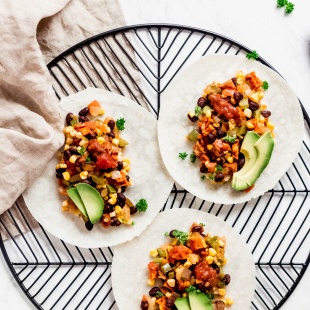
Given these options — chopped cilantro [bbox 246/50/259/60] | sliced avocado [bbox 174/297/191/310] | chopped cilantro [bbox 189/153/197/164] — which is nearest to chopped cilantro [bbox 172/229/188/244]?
sliced avocado [bbox 174/297/191/310]

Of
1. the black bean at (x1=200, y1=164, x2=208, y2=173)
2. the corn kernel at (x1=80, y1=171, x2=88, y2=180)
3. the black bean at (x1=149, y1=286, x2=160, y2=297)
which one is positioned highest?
the black bean at (x1=200, y1=164, x2=208, y2=173)

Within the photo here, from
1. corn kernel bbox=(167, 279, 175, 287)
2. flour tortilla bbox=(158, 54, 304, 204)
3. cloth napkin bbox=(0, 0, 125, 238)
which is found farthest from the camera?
flour tortilla bbox=(158, 54, 304, 204)

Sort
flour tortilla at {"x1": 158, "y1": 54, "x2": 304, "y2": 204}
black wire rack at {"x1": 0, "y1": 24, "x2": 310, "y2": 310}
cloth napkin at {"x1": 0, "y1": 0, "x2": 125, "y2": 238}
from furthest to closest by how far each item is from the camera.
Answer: black wire rack at {"x1": 0, "y1": 24, "x2": 310, "y2": 310} < flour tortilla at {"x1": 158, "y1": 54, "x2": 304, "y2": 204} < cloth napkin at {"x1": 0, "y1": 0, "x2": 125, "y2": 238}

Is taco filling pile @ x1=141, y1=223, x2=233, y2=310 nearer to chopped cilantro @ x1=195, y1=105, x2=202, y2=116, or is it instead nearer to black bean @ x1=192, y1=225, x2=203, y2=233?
black bean @ x1=192, y1=225, x2=203, y2=233

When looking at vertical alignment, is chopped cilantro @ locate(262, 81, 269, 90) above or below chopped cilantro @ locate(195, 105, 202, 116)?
above

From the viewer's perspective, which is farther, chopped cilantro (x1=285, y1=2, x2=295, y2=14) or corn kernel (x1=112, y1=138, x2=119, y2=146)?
chopped cilantro (x1=285, y1=2, x2=295, y2=14)
